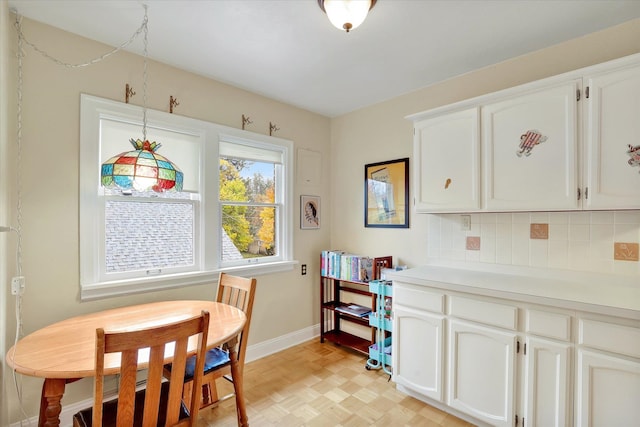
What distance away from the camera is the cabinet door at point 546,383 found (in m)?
1.56

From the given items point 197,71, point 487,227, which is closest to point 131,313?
point 197,71

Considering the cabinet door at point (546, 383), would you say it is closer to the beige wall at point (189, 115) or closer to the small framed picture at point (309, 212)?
the beige wall at point (189, 115)

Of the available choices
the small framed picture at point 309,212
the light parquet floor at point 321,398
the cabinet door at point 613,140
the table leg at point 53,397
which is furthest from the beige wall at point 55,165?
the cabinet door at point 613,140

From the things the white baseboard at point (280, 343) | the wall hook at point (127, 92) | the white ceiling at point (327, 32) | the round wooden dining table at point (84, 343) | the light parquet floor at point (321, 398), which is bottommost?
the light parquet floor at point (321, 398)

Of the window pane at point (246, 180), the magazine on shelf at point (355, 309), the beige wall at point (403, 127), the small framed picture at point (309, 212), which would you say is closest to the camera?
the beige wall at point (403, 127)

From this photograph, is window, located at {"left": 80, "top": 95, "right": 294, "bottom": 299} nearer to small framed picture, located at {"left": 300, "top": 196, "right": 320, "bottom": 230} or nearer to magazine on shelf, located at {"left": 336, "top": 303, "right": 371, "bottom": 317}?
small framed picture, located at {"left": 300, "top": 196, "right": 320, "bottom": 230}

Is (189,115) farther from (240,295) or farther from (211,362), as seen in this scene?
(211,362)

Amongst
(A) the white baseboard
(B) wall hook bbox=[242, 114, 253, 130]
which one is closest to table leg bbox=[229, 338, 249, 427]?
(A) the white baseboard

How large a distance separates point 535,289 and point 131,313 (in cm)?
247

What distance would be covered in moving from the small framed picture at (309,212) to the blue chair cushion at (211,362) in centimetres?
165

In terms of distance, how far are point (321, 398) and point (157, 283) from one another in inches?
59.2

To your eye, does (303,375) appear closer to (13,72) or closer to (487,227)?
(487,227)

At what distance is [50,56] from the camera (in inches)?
74.1

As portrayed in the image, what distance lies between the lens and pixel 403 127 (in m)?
2.94
